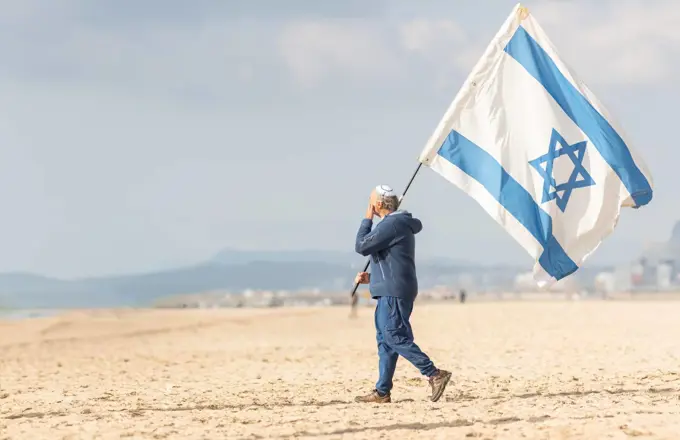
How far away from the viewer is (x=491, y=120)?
9188 millimetres

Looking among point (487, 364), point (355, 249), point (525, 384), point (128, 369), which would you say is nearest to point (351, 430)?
point (355, 249)

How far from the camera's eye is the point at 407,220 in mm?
8836

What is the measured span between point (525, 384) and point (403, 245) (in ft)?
10.1

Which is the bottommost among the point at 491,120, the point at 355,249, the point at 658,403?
the point at 658,403

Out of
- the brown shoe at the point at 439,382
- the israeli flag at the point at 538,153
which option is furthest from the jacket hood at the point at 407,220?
the brown shoe at the point at 439,382

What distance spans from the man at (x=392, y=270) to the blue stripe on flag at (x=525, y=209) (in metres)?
0.71

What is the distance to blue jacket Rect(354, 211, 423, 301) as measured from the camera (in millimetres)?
8734

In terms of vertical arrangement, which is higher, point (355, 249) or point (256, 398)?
point (355, 249)

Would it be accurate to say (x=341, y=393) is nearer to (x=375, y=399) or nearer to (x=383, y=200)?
(x=375, y=399)

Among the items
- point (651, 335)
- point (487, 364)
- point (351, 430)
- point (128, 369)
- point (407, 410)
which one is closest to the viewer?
point (351, 430)

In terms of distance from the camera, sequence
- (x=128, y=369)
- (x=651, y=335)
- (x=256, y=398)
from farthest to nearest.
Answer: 1. (x=651, y=335)
2. (x=128, y=369)
3. (x=256, y=398)

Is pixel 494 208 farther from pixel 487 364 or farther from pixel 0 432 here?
pixel 487 364

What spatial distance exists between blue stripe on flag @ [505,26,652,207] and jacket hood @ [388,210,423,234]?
5.29ft

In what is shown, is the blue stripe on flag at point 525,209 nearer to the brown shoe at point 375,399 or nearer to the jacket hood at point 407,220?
the jacket hood at point 407,220
